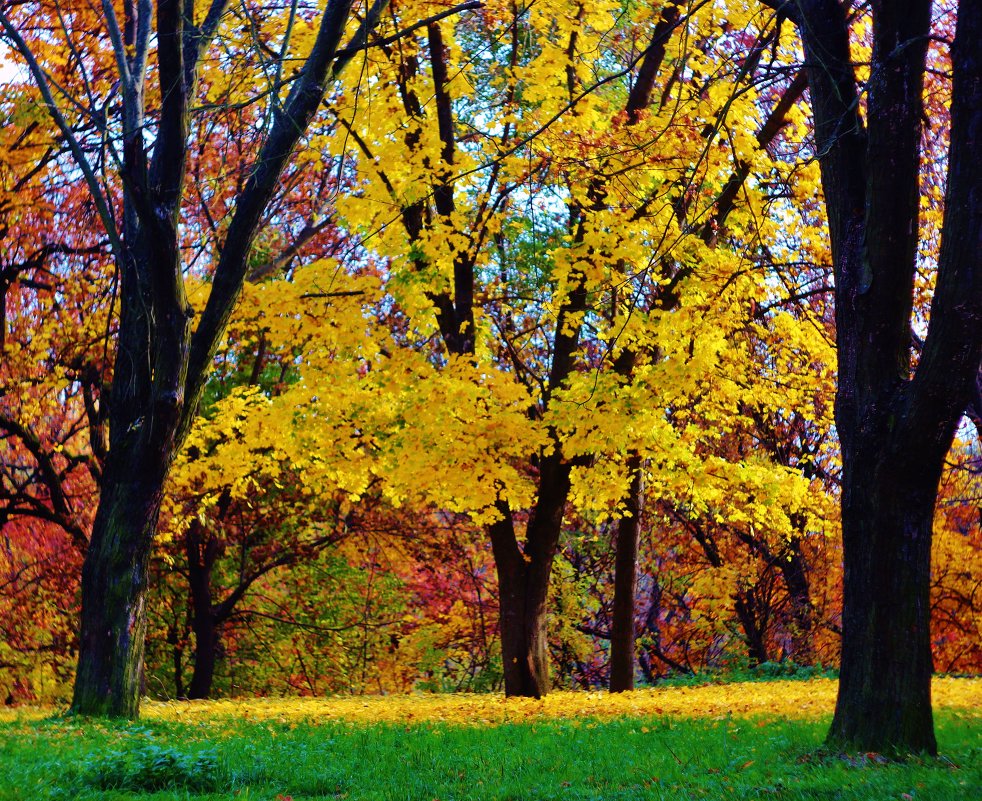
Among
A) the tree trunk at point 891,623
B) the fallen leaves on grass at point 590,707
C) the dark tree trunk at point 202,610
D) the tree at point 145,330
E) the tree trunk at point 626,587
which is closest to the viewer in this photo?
the tree trunk at point 891,623

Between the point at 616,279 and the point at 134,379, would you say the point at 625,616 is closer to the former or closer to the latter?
the point at 616,279

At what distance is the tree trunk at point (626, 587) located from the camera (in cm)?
1430

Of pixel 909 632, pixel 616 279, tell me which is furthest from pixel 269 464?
pixel 909 632

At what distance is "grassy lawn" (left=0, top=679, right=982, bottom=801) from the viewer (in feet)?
17.6

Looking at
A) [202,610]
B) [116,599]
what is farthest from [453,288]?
[202,610]

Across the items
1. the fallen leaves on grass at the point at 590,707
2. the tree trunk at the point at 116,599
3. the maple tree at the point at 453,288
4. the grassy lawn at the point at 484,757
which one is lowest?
the fallen leaves on grass at the point at 590,707

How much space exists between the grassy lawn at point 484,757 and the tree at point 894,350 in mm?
623

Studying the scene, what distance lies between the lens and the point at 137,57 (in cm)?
925

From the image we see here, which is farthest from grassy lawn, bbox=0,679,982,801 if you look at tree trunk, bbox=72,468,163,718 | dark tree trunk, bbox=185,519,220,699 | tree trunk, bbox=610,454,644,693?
dark tree trunk, bbox=185,519,220,699

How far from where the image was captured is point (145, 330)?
9898 mm

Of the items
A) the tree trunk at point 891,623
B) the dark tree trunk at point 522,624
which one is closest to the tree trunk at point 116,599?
the dark tree trunk at point 522,624

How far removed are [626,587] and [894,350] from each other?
8613 millimetres

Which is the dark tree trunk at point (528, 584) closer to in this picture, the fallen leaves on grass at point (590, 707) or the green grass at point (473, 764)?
the fallen leaves on grass at point (590, 707)

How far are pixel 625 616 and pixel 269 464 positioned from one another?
597 centimetres
